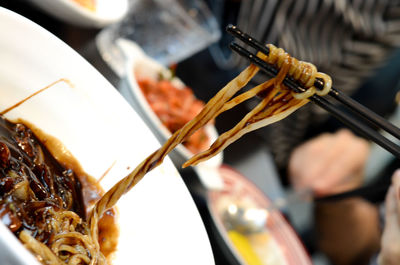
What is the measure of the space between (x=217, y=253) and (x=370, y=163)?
5.63ft

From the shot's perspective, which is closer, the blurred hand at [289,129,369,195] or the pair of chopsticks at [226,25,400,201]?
the pair of chopsticks at [226,25,400,201]

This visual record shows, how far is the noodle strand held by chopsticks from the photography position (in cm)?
102

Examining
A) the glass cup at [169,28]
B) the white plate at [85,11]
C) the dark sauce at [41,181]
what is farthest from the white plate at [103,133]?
the glass cup at [169,28]

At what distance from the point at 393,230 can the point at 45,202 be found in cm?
144

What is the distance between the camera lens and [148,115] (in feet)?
7.29

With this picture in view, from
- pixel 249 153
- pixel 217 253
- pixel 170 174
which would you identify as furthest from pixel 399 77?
pixel 170 174

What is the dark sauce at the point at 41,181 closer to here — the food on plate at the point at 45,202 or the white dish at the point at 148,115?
the food on plate at the point at 45,202

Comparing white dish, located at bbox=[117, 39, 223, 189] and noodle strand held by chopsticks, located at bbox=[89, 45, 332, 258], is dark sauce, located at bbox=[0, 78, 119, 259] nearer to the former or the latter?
noodle strand held by chopsticks, located at bbox=[89, 45, 332, 258]

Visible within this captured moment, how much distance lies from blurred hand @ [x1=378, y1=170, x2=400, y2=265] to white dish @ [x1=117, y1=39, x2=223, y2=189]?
3.02 feet

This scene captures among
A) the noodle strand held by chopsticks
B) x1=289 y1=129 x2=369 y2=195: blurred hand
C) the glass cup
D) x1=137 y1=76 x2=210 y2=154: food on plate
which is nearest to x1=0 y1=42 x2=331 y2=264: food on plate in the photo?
the noodle strand held by chopsticks

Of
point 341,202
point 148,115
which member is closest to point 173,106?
point 148,115

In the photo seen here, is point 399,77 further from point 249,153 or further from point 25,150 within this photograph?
point 25,150

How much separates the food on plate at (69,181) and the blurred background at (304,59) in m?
1.37

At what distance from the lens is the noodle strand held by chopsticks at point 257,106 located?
102cm
